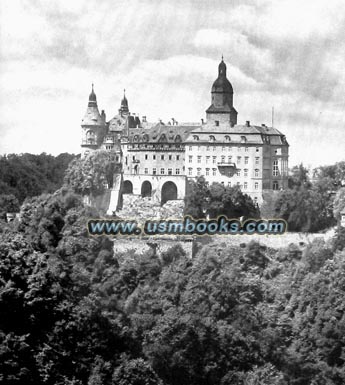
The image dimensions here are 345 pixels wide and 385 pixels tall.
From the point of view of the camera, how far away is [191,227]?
2630 inches

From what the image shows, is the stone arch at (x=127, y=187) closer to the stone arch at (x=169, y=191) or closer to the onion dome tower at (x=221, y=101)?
the stone arch at (x=169, y=191)

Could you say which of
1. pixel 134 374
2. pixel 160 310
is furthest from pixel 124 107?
pixel 134 374

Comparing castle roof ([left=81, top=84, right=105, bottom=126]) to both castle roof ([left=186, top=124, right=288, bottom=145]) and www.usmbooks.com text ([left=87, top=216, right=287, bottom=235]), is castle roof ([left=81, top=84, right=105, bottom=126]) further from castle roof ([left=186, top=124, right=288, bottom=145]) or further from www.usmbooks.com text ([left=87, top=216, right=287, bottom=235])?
www.usmbooks.com text ([left=87, top=216, right=287, bottom=235])

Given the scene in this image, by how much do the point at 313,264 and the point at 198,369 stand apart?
706 inches

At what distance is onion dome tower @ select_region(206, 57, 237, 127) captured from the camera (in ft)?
265

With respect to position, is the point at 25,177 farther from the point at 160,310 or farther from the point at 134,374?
the point at 134,374

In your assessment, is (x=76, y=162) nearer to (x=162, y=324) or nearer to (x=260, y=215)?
(x=260, y=215)

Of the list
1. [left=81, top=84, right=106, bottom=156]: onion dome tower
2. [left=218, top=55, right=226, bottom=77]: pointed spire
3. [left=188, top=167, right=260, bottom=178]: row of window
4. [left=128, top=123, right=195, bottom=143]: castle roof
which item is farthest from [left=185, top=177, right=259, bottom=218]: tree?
[left=81, top=84, right=106, bottom=156]: onion dome tower

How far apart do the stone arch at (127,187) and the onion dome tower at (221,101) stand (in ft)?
28.0

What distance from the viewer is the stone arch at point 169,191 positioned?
7981 cm

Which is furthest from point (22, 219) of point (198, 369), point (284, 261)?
point (198, 369)

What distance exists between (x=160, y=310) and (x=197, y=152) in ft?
101

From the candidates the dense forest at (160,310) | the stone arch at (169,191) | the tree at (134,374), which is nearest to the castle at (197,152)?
the stone arch at (169,191)

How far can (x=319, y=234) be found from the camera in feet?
213
